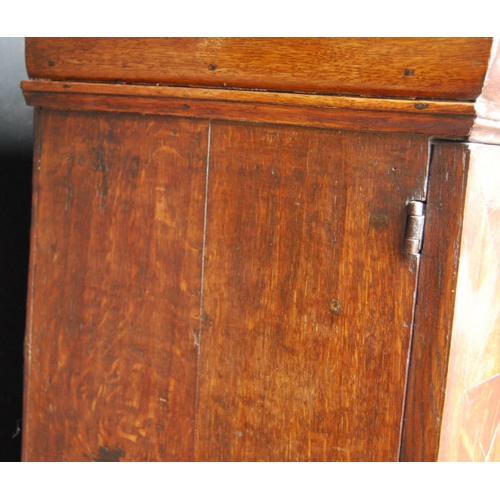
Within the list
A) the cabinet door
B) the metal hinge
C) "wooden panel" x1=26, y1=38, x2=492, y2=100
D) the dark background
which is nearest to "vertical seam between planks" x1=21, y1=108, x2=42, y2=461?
the cabinet door

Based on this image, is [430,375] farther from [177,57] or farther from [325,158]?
[177,57]

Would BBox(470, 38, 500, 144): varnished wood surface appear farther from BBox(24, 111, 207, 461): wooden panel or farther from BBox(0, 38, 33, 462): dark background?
BBox(0, 38, 33, 462): dark background

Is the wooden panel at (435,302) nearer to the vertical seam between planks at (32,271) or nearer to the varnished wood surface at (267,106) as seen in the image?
the varnished wood surface at (267,106)

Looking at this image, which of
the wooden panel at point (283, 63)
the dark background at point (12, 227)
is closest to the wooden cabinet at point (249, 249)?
the wooden panel at point (283, 63)

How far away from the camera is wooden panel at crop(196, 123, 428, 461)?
100 centimetres

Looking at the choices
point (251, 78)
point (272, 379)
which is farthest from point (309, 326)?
point (251, 78)

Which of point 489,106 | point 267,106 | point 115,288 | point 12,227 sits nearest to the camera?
point 489,106

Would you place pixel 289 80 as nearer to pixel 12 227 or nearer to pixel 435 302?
pixel 435 302

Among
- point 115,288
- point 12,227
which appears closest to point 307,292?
point 115,288

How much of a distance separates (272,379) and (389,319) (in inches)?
8.2

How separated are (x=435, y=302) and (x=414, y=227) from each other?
102mm

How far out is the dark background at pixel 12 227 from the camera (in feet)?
5.28

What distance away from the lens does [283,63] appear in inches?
40.4

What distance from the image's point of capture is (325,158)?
102 centimetres
